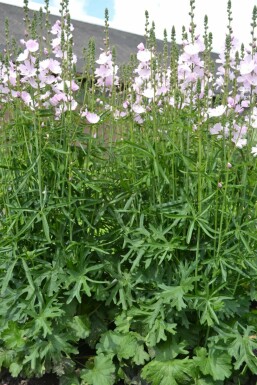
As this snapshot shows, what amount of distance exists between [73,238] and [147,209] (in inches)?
18.9

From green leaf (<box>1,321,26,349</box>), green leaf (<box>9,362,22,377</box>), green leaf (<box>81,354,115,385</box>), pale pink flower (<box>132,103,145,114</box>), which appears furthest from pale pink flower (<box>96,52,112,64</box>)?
green leaf (<box>9,362,22,377</box>)

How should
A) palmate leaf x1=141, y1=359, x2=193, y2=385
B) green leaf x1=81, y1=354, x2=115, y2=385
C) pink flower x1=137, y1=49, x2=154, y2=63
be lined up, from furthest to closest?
1. pink flower x1=137, y1=49, x2=154, y2=63
2. green leaf x1=81, y1=354, x2=115, y2=385
3. palmate leaf x1=141, y1=359, x2=193, y2=385

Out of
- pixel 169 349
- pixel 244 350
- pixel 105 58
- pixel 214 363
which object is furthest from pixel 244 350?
pixel 105 58

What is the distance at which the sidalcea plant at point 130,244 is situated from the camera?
3.03 m

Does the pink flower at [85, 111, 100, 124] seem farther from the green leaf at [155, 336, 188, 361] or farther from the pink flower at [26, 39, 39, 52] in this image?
the green leaf at [155, 336, 188, 361]

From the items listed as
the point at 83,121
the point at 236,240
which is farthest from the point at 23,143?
the point at 236,240

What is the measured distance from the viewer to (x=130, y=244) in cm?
324

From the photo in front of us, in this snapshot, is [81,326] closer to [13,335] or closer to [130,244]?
[13,335]

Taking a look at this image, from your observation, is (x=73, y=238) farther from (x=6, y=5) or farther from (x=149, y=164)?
(x=6, y=5)

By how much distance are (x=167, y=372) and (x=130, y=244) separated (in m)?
0.75

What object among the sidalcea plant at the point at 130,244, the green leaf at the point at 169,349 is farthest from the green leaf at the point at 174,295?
the green leaf at the point at 169,349

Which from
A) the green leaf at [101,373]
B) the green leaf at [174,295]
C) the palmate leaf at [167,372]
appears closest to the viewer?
the green leaf at [174,295]

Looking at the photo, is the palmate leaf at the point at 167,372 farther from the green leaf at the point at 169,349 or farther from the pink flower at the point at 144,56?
the pink flower at the point at 144,56

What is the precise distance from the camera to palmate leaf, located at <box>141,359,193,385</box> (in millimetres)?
3027
